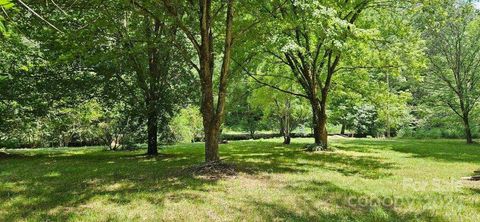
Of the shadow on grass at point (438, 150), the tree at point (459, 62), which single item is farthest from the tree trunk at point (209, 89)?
the tree at point (459, 62)

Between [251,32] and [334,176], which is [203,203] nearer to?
[334,176]

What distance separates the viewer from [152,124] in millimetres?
18406

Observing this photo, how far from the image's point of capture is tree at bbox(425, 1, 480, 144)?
27.9 metres

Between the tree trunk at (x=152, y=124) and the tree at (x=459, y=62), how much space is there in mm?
21138

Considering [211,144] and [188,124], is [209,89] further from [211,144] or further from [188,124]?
[188,124]

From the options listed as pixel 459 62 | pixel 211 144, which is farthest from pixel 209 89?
pixel 459 62

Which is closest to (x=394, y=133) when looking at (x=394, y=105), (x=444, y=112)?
(x=444, y=112)

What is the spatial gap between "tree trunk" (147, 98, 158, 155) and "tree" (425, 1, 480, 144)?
69.4ft

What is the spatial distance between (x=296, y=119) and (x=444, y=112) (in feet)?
39.5

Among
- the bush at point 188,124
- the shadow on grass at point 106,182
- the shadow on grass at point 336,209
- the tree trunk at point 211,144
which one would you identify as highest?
the bush at point 188,124

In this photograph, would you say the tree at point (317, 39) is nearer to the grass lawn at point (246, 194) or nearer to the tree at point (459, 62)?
the grass lawn at point (246, 194)

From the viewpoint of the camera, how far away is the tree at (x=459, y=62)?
27906 mm

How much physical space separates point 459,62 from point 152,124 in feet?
77.4

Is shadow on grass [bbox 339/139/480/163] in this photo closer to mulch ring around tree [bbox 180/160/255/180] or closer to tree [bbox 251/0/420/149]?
tree [bbox 251/0/420/149]
